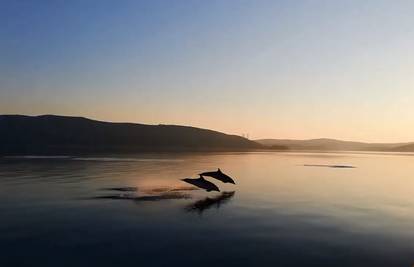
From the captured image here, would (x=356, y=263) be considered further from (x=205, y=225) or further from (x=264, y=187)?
(x=264, y=187)

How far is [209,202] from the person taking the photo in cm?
3497

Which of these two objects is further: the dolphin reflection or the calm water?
the dolphin reflection

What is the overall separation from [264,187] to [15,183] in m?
28.2

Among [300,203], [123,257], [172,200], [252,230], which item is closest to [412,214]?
[300,203]

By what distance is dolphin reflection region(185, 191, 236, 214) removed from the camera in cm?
3114

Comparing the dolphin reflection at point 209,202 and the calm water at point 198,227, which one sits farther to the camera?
the dolphin reflection at point 209,202

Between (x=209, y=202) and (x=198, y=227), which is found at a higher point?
(x=209, y=202)


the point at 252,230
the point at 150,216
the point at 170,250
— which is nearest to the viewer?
the point at 170,250

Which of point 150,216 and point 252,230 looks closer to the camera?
point 252,230

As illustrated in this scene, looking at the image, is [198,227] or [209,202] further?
[209,202]

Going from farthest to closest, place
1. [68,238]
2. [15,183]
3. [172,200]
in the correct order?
[15,183] < [172,200] < [68,238]

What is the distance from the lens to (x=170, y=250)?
749 inches

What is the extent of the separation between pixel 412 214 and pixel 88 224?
24329mm

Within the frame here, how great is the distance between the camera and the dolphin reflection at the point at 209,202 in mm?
31138
